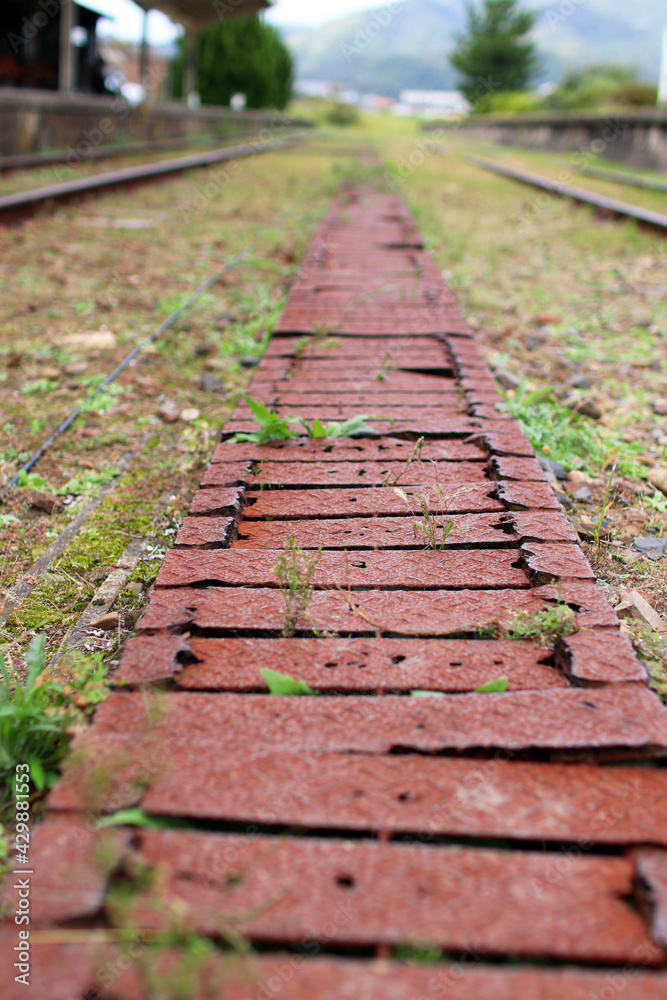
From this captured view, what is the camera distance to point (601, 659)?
1592 millimetres

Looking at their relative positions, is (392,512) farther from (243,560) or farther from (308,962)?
(308,962)

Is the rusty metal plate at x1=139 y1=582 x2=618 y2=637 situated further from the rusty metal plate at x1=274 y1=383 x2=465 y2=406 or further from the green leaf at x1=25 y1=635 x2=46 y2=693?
the rusty metal plate at x1=274 y1=383 x2=465 y2=406

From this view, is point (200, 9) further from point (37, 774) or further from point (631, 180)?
point (37, 774)

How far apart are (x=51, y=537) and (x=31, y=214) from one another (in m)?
6.06

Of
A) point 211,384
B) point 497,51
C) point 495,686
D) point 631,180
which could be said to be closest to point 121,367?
point 211,384

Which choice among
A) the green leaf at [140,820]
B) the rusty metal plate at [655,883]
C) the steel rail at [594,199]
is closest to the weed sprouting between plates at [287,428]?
the green leaf at [140,820]

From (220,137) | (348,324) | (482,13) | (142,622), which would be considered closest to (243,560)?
(142,622)

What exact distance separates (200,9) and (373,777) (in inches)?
815

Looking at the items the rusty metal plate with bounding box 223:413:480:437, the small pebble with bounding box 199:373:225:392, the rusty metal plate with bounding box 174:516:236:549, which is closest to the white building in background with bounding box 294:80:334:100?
the small pebble with bounding box 199:373:225:392

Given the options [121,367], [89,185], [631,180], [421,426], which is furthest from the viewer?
[631,180]

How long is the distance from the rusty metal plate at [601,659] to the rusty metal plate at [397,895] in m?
0.42

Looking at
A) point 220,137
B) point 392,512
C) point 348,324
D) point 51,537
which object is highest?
point 220,137

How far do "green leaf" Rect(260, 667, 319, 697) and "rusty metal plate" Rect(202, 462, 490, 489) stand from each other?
949mm

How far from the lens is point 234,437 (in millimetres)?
2756
